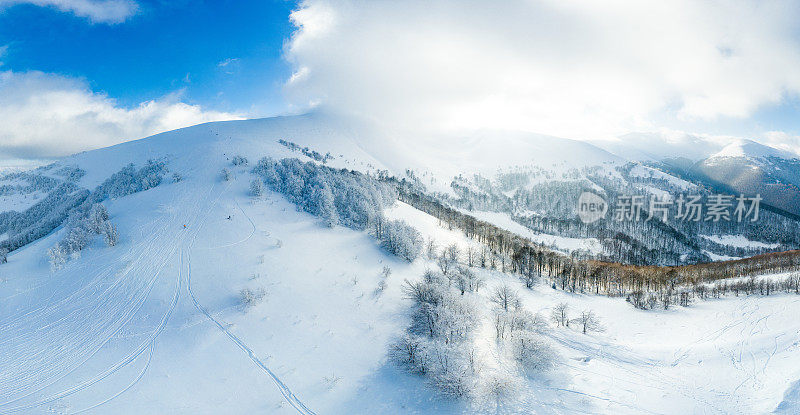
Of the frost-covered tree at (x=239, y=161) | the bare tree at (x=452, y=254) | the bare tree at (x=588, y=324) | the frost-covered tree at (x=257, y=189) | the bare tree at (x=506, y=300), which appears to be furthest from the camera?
the frost-covered tree at (x=239, y=161)

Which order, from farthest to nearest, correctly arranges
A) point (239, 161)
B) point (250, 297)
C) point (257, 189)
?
point (239, 161), point (257, 189), point (250, 297)

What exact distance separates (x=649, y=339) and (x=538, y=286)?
26.8 m

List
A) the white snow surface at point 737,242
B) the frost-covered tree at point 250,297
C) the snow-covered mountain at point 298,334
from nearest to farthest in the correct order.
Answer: the snow-covered mountain at point 298,334, the frost-covered tree at point 250,297, the white snow surface at point 737,242

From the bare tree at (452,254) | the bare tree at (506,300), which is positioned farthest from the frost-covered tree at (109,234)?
the bare tree at (506,300)

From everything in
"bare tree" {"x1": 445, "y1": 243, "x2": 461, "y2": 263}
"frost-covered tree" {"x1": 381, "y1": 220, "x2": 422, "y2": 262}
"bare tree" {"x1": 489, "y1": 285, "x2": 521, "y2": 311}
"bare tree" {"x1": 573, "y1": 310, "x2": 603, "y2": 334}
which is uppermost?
"frost-covered tree" {"x1": 381, "y1": 220, "x2": 422, "y2": 262}

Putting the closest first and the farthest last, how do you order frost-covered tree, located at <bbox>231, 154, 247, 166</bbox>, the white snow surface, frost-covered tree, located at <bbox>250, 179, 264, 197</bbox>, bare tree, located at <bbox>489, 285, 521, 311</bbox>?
bare tree, located at <bbox>489, 285, 521, 311</bbox>, frost-covered tree, located at <bbox>250, 179, 264, 197</bbox>, frost-covered tree, located at <bbox>231, 154, 247, 166</bbox>, the white snow surface

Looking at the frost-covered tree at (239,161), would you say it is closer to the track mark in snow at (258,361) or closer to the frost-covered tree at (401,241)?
the frost-covered tree at (401,241)

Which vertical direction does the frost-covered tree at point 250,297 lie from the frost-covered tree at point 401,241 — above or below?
below

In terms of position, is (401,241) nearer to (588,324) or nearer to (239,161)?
(588,324)

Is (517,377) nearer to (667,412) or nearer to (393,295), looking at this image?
(667,412)

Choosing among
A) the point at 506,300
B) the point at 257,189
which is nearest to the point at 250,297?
the point at 506,300

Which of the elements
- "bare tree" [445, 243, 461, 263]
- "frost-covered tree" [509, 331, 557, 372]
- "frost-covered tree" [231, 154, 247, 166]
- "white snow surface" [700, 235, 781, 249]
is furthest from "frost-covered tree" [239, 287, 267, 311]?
"white snow surface" [700, 235, 781, 249]

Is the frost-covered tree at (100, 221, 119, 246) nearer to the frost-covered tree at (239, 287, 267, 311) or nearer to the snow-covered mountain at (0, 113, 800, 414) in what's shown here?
the snow-covered mountain at (0, 113, 800, 414)

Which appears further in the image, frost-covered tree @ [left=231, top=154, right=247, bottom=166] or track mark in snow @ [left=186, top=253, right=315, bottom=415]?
frost-covered tree @ [left=231, top=154, right=247, bottom=166]
